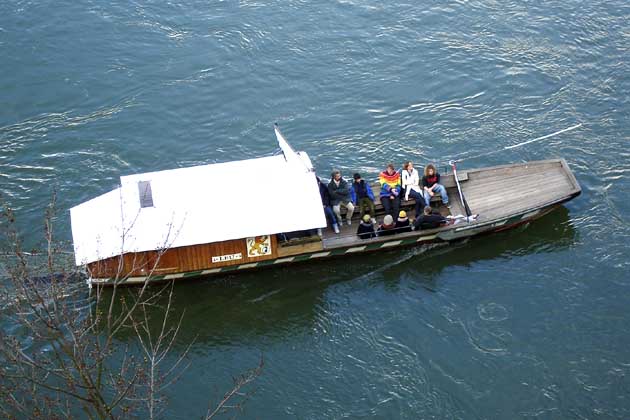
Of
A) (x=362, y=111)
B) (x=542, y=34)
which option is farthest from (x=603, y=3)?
(x=362, y=111)

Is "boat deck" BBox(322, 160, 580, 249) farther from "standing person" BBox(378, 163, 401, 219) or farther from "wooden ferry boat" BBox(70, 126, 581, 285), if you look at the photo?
"standing person" BBox(378, 163, 401, 219)

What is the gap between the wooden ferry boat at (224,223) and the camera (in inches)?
1195

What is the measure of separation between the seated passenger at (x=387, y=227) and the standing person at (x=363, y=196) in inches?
39.2

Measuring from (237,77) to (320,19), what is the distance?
6.71 m

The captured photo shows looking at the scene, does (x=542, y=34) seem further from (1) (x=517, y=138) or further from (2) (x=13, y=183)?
(2) (x=13, y=183)

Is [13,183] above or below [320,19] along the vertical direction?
below

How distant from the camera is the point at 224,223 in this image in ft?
101

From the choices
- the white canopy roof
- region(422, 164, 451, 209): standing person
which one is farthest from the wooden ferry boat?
region(422, 164, 451, 209): standing person

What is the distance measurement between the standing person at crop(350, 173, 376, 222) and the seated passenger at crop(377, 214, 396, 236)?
39.2 inches

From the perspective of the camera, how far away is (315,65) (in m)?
43.8

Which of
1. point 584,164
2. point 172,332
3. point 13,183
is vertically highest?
point 13,183

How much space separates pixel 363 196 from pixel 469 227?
4.16 metres

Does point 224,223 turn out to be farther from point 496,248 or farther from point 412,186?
point 496,248

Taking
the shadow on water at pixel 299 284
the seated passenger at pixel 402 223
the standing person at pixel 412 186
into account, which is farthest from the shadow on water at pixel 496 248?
the standing person at pixel 412 186
